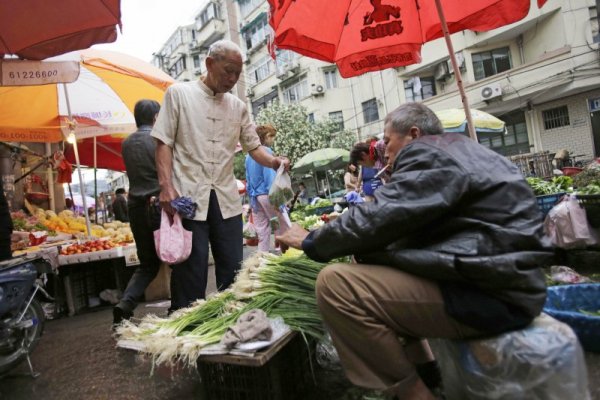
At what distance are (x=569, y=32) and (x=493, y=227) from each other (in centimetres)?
2071

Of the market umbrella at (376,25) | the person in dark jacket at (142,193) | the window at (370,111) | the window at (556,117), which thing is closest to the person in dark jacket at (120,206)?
the person in dark jacket at (142,193)

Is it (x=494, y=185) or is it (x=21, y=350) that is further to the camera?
(x=21, y=350)

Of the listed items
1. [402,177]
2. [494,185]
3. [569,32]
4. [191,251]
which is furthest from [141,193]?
[569,32]

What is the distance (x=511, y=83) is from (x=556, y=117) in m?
2.59

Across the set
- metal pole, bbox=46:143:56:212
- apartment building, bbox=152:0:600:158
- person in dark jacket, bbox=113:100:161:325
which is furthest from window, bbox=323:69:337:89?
person in dark jacket, bbox=113:100:161:325

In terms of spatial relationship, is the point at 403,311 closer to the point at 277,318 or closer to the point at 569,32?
the point at 277,318

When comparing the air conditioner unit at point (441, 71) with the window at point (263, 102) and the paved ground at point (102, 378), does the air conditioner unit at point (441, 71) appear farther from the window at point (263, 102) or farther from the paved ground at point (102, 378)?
the paved ground at point (102, 378)

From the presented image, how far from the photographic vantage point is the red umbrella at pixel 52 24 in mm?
3713

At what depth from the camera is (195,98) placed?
115 inches

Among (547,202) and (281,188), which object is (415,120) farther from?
(547,202)

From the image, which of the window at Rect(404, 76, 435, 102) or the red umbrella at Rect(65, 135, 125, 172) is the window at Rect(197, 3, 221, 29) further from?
the red umbrella at Rect(65, 135, 125, 172)

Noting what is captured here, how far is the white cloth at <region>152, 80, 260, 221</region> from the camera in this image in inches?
112

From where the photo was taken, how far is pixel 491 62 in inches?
820

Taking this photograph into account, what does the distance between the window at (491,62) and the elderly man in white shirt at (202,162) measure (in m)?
21.5
